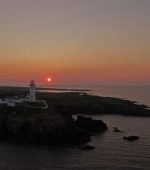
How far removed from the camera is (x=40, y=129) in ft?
182

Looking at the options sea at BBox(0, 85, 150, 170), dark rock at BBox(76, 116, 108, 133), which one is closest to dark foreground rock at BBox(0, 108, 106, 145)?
sea at BBox(0, 85, 150, 170)

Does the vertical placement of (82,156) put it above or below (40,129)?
below

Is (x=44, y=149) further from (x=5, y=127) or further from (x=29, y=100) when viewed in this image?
(x=29, y=100)

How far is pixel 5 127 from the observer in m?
58.5

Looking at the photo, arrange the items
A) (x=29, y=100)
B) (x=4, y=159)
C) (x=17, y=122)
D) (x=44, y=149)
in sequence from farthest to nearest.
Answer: (x=29, y=100) → (x=17, y=122) → (x=44, y=149) → (x=4, y=159)

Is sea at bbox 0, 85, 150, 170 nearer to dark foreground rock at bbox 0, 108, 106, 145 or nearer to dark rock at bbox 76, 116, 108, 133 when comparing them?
dark foreground rock at bbox 0, 108, 106, 145

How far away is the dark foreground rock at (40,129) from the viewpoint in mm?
55062

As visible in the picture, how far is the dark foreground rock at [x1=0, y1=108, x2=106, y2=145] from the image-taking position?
5506cm

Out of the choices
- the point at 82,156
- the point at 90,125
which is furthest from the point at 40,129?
the point at 90,125

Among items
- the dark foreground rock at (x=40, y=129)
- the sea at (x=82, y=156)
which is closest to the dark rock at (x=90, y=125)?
the dark foreground rock at (x=40, y=129)

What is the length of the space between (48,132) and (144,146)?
13620 millimetres

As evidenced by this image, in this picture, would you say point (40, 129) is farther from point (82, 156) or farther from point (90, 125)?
point (90, 125)

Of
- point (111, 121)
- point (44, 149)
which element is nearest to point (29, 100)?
point (111, 121)

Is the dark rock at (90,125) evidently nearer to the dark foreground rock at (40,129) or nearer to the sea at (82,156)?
the dark foreground rock at (40,129)
